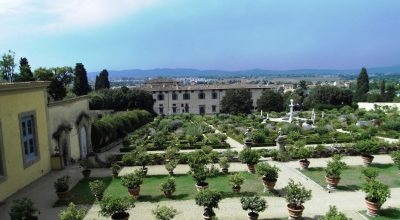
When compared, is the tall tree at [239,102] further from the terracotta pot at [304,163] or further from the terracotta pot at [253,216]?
the terracotta pot at [253,216]

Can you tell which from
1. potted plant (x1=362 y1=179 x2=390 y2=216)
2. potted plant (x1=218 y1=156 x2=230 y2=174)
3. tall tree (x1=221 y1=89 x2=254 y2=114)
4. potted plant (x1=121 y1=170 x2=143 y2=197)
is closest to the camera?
potted plant (x1=362 y1=179 x2=390 y2=216)

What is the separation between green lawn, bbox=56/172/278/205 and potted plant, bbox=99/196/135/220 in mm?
3251

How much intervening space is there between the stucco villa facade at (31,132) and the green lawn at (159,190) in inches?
111

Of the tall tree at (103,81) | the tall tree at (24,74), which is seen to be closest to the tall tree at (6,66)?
the tall tree at (24,74)

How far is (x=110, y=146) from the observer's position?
1224 inches

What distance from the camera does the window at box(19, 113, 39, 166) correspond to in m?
17.9

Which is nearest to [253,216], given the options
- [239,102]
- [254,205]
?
[254,205]

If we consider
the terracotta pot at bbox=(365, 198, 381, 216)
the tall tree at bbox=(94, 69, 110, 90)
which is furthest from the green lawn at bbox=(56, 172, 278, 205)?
the tall tree at bbox=(94, 69, 110, 90)

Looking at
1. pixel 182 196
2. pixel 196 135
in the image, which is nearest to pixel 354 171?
pixel 182 196

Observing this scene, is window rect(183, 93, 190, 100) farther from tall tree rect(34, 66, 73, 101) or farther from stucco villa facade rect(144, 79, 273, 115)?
tall tree rect(34, 66, 73, 101)

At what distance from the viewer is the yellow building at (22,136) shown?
16016mm

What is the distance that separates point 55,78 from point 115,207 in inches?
1941

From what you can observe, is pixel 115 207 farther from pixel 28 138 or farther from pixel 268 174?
pixel 28 138

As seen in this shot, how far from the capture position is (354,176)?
1791 cm
